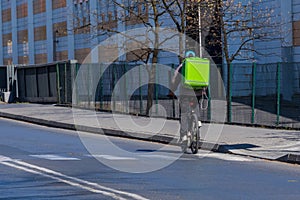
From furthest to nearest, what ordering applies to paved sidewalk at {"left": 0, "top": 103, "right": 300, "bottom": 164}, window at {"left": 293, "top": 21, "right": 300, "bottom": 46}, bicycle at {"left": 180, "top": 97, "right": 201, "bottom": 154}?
1. window at {"left": 293, "top": 21, "right": 300, "bottom": 46}
2. paved sidewalk at {"left": 0, "top": 103, "right": 300, "bottom": 164}
3. bicycle at {"left": 180, "top": 97, "right": 201, "bottom": 154}

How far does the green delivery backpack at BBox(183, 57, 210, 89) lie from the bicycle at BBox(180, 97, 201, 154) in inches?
23.2

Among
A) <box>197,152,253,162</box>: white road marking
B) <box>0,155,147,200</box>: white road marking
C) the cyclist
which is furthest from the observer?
<box>197,152,253,162</box>: white road marking

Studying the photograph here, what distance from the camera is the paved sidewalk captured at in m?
13.7

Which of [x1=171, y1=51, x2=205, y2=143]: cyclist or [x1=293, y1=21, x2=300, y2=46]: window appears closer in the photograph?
[x1=171, y1=51, x2=205, y2=143]: cyclist

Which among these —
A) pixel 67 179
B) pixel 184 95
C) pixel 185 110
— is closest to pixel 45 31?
pixel 185 110

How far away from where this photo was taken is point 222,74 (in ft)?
70.6

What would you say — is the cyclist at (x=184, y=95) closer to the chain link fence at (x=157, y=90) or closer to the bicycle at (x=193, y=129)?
the bicycle at (x=193, y=129)

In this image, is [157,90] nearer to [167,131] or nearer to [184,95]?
[167,131]

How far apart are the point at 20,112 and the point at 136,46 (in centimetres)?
535

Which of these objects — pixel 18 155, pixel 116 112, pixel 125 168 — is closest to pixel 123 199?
pixel 125 168

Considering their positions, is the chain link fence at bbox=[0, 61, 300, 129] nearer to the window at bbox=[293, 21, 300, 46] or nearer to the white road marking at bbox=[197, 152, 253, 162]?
the white road marking at bbox=[197, 152, 253, 162]

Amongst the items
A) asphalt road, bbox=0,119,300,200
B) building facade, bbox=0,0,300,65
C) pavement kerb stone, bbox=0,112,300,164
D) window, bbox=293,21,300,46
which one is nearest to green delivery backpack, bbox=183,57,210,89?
asphalt road, bbox=0,119,300,200

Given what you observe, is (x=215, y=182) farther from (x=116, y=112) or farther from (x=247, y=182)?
(x=116, y=112)

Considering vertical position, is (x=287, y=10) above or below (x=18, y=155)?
above
